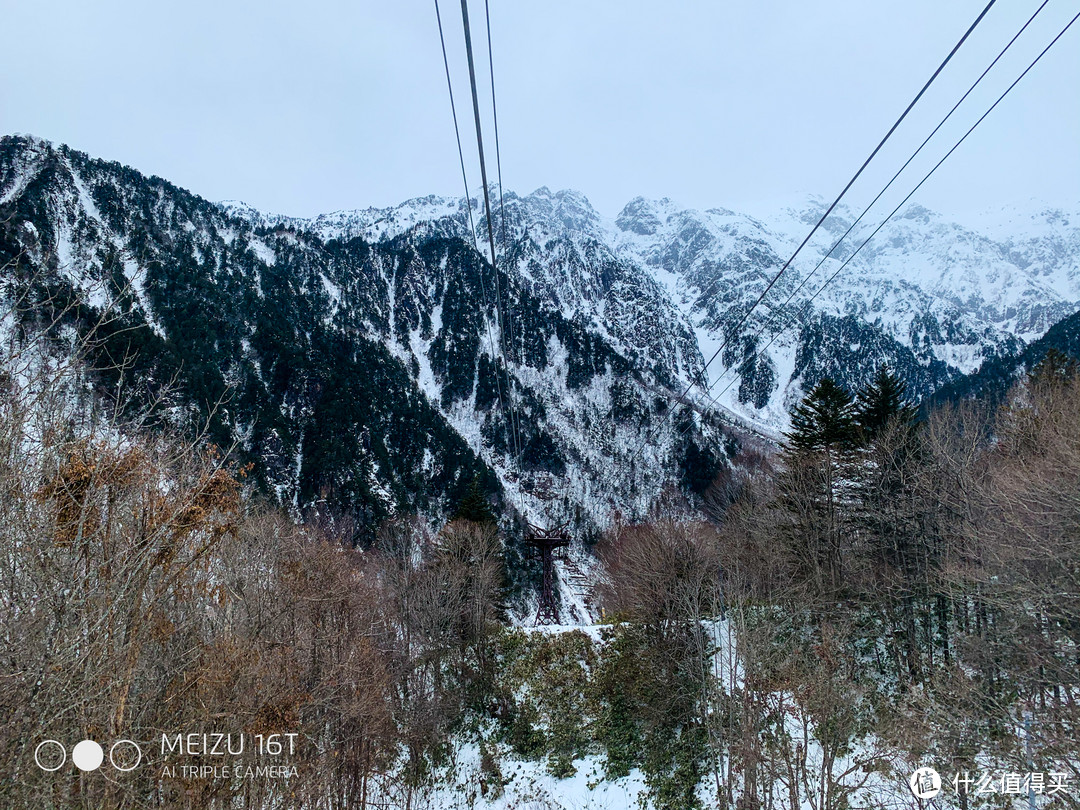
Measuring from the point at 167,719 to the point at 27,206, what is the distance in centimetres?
10347

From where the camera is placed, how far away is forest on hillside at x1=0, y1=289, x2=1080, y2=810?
5.63 meters

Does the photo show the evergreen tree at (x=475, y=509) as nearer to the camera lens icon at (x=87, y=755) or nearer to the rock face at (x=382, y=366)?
the rock face at (x=382, y=366)

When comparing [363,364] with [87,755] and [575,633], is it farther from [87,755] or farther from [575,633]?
[87,755]

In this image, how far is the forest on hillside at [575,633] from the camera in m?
5.63

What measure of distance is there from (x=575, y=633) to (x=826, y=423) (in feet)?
52.8

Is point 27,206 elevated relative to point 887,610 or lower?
elevated

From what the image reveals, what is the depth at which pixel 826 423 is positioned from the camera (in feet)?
87.9

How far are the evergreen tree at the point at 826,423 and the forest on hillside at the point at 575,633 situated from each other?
0.15 metres

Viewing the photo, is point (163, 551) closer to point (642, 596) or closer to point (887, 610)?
point (642, 596)

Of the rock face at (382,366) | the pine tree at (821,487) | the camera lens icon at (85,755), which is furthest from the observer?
the rock face at (382,366)

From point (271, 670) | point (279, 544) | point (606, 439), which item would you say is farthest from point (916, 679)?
point (606, 439)

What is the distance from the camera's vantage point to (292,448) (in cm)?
6556

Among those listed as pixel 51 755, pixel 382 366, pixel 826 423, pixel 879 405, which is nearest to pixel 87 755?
pixel 51 755

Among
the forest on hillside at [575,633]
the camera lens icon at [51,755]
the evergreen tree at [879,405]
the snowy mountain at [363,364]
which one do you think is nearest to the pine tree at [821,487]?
the forest on hillside at [575,633]
